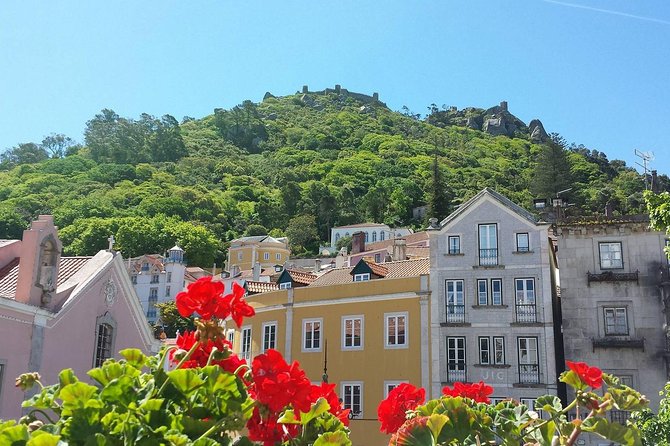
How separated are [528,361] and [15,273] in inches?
813

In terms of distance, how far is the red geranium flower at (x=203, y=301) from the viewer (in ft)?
12.7

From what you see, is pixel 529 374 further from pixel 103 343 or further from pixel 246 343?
pixel 103 343

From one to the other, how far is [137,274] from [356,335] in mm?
66942

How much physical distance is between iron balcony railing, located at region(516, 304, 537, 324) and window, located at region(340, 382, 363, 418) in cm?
789

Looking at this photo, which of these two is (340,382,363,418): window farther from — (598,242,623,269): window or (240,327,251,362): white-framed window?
(598,242,623,269): window

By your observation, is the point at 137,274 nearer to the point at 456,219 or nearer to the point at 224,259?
the point at 224,259

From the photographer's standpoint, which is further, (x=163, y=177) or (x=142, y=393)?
(x=163, y=177)

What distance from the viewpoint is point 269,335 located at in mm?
35781

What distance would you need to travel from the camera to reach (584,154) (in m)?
160

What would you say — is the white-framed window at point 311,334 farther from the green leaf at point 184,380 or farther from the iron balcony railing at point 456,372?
the green leaf at point 184,380

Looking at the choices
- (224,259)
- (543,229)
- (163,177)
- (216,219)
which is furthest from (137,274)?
(543,229)

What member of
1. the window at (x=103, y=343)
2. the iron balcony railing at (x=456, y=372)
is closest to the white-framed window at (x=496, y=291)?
the iron balcony railing at (x=456, y=372)

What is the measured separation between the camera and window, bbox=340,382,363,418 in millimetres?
31312

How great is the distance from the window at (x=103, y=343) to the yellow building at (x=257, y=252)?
79268 millimetres
